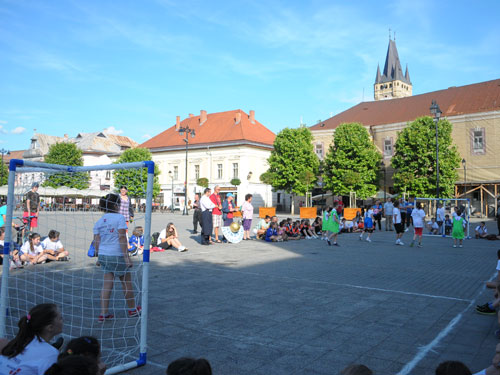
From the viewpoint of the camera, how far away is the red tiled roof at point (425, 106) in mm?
48531

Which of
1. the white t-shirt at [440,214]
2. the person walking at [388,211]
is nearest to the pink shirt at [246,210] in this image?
the person walking at [388,211]

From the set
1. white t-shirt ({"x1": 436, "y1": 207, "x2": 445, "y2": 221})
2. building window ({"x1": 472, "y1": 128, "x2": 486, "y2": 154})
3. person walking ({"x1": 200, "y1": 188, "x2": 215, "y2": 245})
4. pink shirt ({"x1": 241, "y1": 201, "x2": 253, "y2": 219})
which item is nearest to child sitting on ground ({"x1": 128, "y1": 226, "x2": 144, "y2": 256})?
person walking ({"x1": 200, "y1": 188, "x2": 215, "y2": 245})

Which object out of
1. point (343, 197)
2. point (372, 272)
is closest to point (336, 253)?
point (372, 272)

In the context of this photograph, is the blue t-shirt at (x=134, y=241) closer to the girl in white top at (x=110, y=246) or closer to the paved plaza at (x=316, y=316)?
the paved plaza at (x=316, y=316)

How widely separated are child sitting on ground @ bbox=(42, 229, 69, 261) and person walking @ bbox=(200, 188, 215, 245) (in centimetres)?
559

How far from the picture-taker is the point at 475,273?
10.2m

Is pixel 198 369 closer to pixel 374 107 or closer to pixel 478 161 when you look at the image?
pixel 478 161

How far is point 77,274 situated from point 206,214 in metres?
6.86

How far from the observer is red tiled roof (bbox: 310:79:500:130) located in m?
48.5

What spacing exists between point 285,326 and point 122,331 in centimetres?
207

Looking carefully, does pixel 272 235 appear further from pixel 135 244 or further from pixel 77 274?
pixel 77 274

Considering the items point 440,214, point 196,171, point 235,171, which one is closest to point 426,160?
point 440,214

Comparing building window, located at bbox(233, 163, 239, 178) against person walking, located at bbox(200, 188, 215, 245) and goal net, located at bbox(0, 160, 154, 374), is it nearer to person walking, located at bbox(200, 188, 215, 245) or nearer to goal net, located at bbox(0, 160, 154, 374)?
person walking, located at bbox(200, 188, 215, 245)

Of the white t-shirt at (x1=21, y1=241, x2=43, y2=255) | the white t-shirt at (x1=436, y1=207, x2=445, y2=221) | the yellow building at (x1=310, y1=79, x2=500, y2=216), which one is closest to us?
the white t-shirt at (x1=21, y1=241, x2=43, y2=255)
